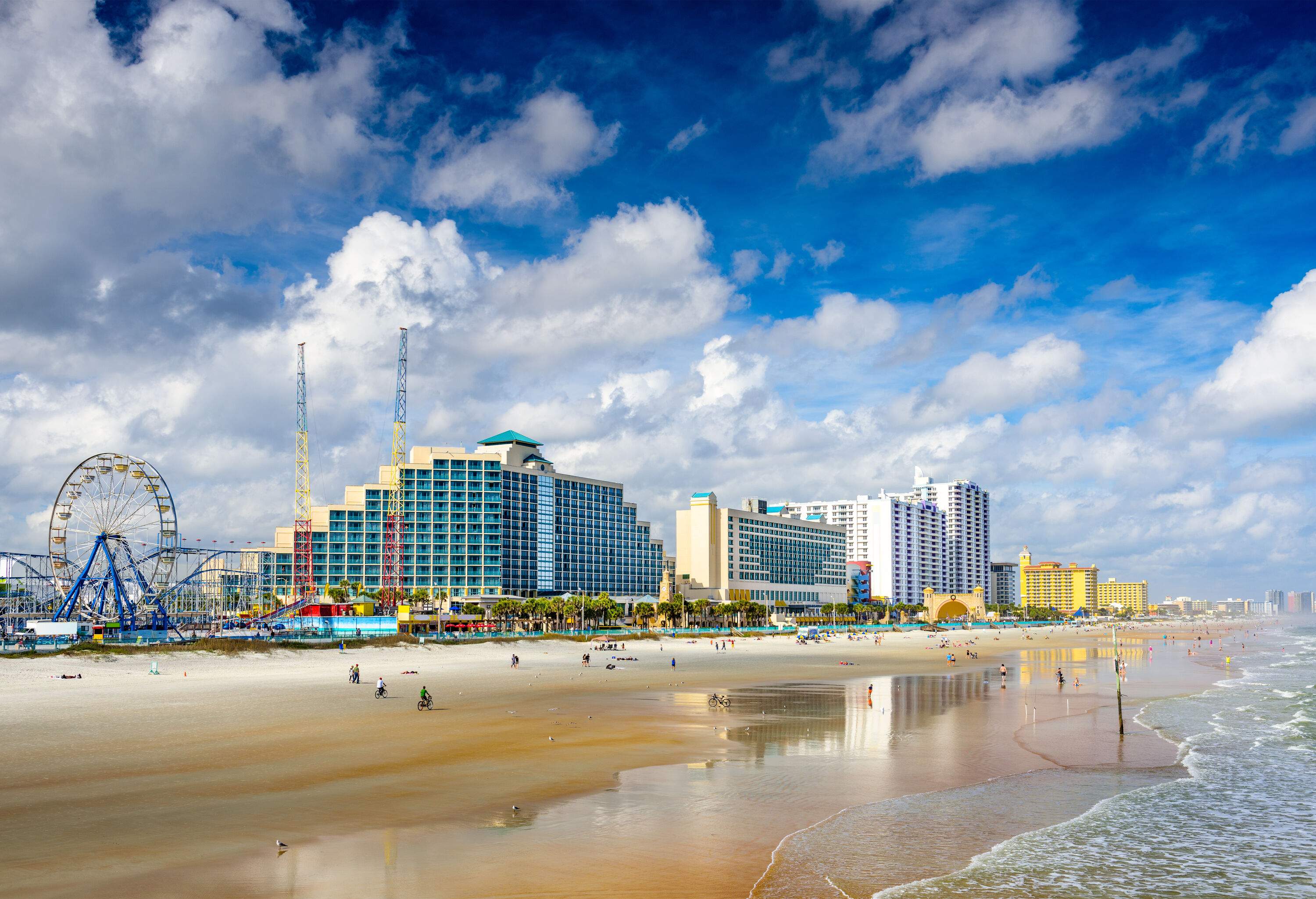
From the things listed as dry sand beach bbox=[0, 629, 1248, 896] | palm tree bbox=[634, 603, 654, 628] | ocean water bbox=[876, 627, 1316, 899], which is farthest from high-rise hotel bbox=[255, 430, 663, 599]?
ocean water bbox=[876, 627, 1316, 899]

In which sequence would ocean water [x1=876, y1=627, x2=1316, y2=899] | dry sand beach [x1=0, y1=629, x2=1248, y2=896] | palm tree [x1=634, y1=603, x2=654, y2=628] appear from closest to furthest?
ocean water [x1=876, y1=627, x2=1316, y2=899], dry sand beach [x1=0, y1=629, x2=1248, y2=896], palm tree [x1=634, y1=603, x2=654, y2=628]

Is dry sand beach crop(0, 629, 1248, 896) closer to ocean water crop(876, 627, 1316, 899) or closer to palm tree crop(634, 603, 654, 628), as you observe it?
ocean water crop(876, 627, 1316, 899)

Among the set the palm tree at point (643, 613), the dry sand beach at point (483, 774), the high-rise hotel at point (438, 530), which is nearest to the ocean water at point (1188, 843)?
the dry sand beach at point (483, 774)

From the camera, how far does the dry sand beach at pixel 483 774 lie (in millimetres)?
19344

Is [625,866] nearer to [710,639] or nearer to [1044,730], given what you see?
[1044,730]

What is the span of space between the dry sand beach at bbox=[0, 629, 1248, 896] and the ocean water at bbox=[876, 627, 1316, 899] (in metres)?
0.93

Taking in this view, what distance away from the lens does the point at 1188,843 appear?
22.7 m

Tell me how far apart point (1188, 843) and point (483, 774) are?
20389 mm

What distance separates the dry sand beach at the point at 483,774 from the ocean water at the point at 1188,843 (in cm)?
93

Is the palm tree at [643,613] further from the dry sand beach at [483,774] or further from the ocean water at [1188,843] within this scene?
the ocean water at [1188,843]

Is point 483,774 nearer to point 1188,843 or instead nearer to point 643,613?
point 1188,843

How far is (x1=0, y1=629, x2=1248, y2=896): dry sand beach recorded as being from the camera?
19344 millimetres

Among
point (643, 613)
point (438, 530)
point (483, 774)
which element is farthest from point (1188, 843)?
point (438, 530)

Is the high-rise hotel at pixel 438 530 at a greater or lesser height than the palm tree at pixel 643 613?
greater
